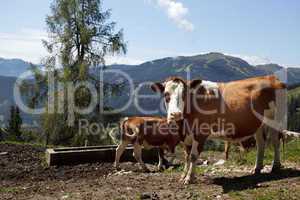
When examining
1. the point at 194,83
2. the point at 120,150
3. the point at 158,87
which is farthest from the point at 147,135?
the point at 194,83

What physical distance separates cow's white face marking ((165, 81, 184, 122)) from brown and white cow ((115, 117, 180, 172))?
15.8 ft

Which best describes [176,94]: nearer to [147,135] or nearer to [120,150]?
[147,135]

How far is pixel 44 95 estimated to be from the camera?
114 feet

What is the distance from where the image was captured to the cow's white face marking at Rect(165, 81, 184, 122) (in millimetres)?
9344

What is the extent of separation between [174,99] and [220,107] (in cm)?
130

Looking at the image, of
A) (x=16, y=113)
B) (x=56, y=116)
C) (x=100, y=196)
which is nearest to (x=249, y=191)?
(x=100, y=196)

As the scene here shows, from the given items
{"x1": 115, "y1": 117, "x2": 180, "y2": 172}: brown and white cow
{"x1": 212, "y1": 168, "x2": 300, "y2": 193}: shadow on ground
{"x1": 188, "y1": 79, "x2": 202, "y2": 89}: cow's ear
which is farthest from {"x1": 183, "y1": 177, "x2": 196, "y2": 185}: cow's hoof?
{"x1": 115, "y1": 117, "x2": 180, "y2": 172}: brown and white cow

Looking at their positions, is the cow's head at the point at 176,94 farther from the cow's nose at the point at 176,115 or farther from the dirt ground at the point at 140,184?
the dirt ground at the point at 140,184

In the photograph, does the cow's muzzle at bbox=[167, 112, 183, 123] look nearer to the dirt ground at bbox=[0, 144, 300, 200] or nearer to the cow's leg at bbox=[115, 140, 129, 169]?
the dirt ground at bbox=[0, 144, 300, 200]

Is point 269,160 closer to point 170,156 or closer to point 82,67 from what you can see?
point 170,156

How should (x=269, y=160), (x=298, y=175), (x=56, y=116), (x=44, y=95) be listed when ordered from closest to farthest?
1. (x=298, y=175)
2. (x=269, y=160)
3. (x=56, y=116)
4. (x=44, y=95)

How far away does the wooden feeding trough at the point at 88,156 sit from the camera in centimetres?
1509

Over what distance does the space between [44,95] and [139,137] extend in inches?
866

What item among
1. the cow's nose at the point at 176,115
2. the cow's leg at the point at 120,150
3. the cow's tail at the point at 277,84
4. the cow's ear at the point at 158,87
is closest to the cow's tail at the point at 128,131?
the cow's leg at the point at 120,150
